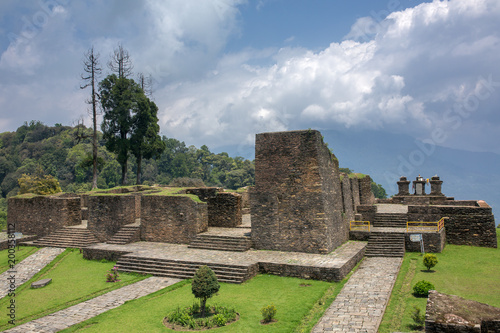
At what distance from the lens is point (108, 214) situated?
66.4 ft

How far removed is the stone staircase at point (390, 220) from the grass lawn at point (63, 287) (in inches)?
523

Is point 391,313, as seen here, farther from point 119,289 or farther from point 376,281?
point 119,289

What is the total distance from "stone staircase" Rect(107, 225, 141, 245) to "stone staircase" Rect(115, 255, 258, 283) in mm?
3192

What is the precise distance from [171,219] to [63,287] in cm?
625

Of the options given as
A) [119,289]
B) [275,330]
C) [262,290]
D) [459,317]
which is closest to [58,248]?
[119,289]

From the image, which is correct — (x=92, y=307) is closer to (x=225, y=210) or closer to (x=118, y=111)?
(x=225, y=210)

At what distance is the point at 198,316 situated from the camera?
400 inches

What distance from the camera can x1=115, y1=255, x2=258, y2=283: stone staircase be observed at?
1350 centimetres

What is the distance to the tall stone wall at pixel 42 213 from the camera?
21.6 m

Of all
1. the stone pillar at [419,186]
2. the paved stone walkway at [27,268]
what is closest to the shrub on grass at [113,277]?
the paved stone walkway at [27,268]

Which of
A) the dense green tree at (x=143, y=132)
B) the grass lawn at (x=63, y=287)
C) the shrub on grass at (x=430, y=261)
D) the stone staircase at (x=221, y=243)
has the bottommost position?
the grass lawn at (x=63, y=287)

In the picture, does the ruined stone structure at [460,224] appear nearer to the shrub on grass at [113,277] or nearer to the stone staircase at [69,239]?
the shrub on grass at [113,277]

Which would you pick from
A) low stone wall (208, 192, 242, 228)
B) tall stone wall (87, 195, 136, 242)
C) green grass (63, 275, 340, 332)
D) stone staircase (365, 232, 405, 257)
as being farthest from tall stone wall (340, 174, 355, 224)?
tall stone wall (87, 195, 136, 242)

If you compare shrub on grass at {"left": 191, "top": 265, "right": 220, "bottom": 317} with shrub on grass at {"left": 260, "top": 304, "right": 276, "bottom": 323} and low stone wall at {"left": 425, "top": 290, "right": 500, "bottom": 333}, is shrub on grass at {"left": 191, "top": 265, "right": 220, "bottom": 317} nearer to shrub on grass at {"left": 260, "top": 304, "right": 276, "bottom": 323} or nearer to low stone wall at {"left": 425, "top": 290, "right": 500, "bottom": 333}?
shrub on grass at {"left": 260, "top": 304, "right": 276, "bottom": 323}
